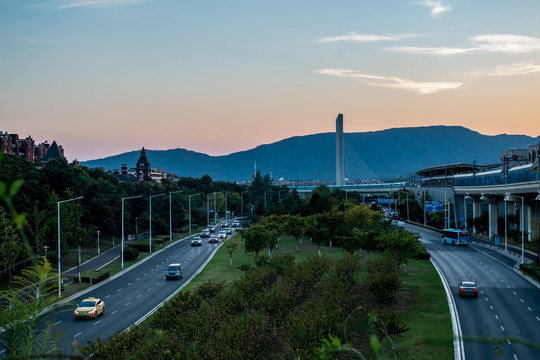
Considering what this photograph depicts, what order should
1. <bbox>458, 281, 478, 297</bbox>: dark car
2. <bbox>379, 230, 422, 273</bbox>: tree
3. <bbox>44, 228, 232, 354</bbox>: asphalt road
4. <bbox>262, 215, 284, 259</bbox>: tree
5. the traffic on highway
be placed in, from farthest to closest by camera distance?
<bbox>262, 215, 284, 259</bbox>: tree < <bbox>379, 230, 422, 273</bbox>: tree < <bbox>458, 281, 478, 297</bbox>: dark car < the traffic on highway < <bbox>44, 228, 232, 354</bbox>: asphalt road

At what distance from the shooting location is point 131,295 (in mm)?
41719

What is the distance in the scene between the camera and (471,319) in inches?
1243

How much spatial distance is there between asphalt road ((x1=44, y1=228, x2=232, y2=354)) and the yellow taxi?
33cm

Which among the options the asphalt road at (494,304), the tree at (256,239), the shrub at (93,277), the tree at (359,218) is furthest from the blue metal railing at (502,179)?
the shrub at (93,277)

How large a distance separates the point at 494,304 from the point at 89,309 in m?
27.3

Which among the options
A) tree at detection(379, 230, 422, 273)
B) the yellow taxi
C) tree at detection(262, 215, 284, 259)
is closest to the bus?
tree at detection(262, 215, 284, 259)

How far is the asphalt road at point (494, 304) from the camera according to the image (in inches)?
1027

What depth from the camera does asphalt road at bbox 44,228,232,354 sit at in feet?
100.0

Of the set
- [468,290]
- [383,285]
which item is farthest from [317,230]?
[383,285]

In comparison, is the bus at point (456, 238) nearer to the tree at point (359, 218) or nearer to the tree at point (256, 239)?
the tree at point (359, 218)

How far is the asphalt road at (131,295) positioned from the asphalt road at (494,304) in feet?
63.1

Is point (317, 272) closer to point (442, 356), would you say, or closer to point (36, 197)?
point (442, 356)

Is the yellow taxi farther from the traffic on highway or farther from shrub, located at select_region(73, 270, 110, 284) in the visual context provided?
shrub, located at select_region(73, 270, 110, 284)

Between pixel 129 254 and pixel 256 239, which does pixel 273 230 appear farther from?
pixel 129 254
